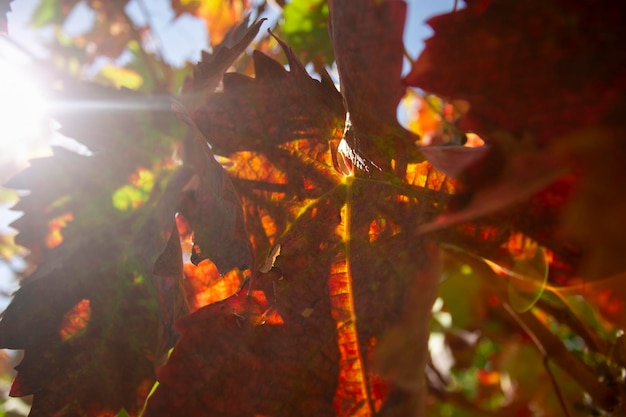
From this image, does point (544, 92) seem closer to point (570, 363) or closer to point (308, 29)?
point (570, 363)

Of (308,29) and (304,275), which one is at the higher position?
(308,29)

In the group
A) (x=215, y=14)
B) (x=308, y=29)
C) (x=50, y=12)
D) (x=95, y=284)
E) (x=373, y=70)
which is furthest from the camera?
(x=50, y=12)

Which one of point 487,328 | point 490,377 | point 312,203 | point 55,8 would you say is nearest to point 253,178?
point 312,203

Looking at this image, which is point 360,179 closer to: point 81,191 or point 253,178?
point 253,178

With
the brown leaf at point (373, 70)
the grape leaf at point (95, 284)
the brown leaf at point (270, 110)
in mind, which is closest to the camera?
the brown leaf at point (373, 70)

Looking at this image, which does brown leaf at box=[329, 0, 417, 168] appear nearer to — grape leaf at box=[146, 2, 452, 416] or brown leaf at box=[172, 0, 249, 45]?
Answer: grape leaf at box=[146, 2, 452, 416]

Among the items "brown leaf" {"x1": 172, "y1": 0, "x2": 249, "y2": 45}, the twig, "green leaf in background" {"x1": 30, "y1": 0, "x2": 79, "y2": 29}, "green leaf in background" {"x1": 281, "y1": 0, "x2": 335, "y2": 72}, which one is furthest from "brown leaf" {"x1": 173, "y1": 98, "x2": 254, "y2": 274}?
"green leaf in background" {"x1": 30, "y1": 0, "x2": 79, "y2": 29}

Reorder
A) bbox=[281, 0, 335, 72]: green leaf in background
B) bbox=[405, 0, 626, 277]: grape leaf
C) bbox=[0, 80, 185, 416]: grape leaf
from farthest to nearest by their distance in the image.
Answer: bbox=[281, 0, 335, 72]: green leaf in background → bbox=[0, 80, 185, 416]: grape leaf → bbox=[405, 0, 626, 277]: grape leaf

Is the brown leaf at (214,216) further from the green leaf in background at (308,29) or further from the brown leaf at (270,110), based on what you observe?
the green leaf in background at (308,29)

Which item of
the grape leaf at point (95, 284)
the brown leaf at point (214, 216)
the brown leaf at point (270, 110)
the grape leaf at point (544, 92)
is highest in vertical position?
the grape leaf at point (544, 92)

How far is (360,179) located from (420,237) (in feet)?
0.33

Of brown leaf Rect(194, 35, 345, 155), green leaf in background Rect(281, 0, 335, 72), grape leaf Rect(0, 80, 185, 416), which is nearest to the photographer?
brown leaf Rect(194, 35, 345, 155)

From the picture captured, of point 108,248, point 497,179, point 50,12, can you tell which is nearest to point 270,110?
point 497,179

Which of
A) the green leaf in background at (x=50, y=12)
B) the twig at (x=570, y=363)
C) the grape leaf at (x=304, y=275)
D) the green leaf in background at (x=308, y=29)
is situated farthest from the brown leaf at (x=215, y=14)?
the twig at (x=570, y=363)
